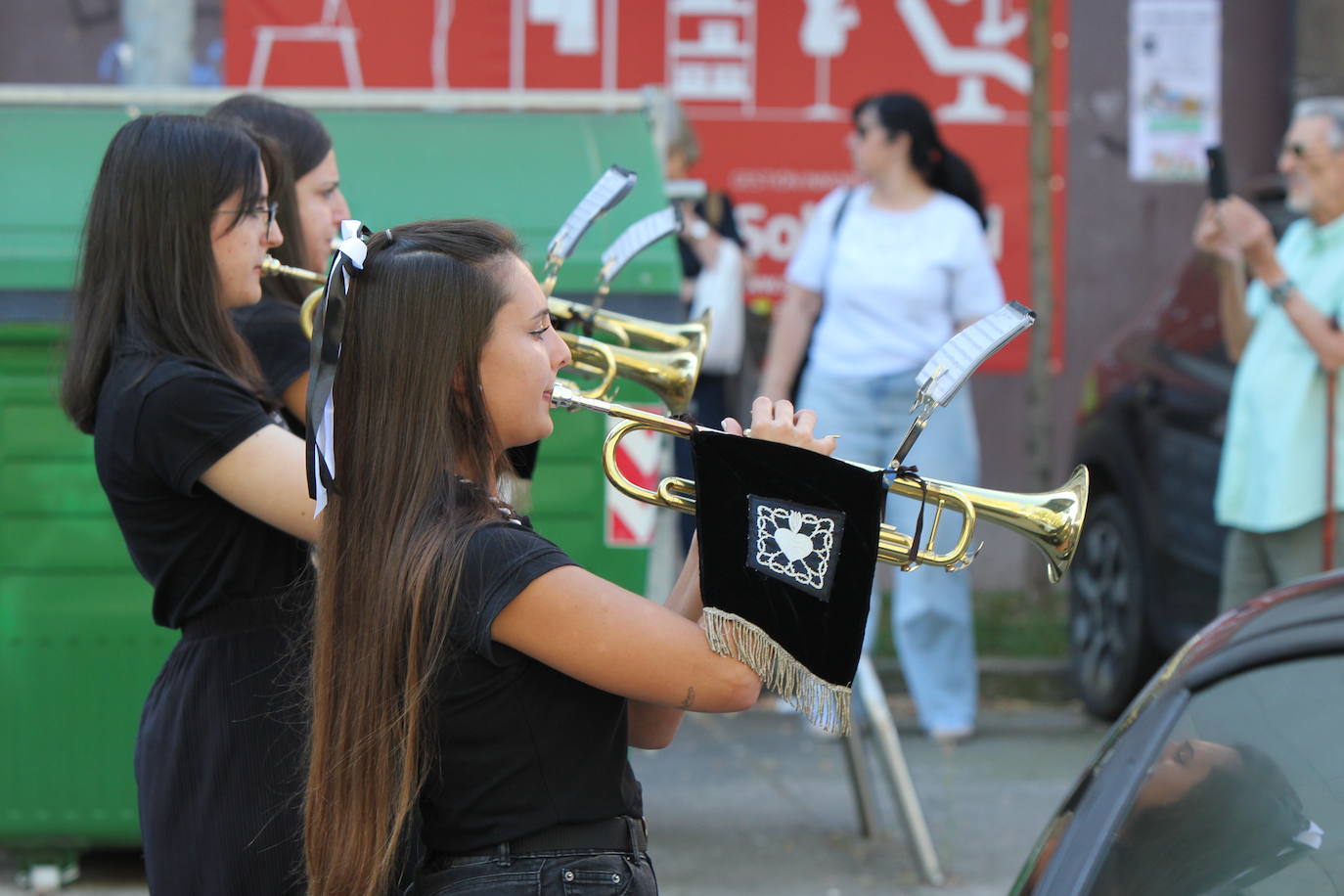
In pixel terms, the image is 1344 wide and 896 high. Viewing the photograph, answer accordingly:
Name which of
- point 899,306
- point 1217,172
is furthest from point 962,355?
point 899,306

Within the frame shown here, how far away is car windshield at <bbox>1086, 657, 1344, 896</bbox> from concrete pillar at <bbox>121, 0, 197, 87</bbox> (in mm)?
4736

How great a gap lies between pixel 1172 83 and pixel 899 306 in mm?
3752

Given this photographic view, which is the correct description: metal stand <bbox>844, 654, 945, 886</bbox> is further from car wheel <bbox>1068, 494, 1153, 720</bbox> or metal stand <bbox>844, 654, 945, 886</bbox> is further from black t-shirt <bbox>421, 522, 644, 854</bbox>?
black t-shirt <bbox>421, 522, 644, 854</bbox>

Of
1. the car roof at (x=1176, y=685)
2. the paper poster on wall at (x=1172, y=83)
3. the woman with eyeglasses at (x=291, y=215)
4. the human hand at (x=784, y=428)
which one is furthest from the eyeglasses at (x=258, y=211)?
the paper poster on wall at (x=1172, y=83)

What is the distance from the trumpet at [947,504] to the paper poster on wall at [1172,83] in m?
6.53

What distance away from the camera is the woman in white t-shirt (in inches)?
210

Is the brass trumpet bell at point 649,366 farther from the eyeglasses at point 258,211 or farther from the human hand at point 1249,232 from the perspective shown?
the human hand at point 1249,232

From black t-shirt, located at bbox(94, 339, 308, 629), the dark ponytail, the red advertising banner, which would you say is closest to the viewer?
black t-shirt, located at bbox(94, 339, 308, 629)

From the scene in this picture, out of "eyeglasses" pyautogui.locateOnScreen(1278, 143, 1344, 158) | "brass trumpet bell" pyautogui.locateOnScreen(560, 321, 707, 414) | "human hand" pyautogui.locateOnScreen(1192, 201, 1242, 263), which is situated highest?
"eyeglasses" pyautogui.locateOnScreen(1278, 143, 1344, 158)

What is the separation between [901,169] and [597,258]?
1.57 metres

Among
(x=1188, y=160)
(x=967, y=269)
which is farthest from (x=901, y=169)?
(x=1188, y=160)

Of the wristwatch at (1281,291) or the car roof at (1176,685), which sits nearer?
the car roof at (1176,685)

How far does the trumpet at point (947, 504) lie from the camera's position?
6.77ft

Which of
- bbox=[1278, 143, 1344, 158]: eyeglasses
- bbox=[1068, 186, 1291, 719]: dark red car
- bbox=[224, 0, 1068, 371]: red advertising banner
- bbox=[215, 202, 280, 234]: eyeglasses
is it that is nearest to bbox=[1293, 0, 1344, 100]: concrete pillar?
bbox=[224, 0, 1068, 371]: red advertising banner
